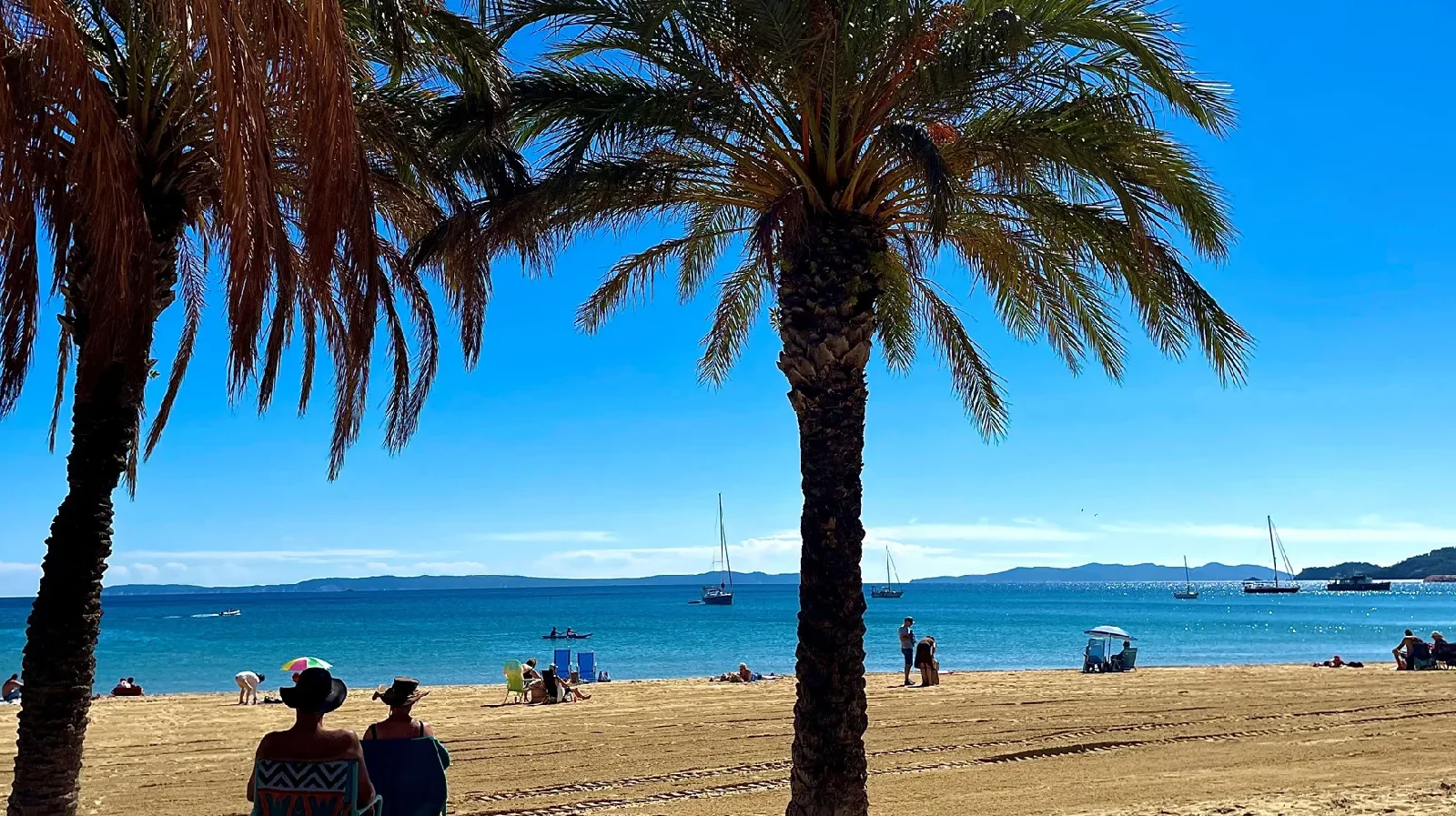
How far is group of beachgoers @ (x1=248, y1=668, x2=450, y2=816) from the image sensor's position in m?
4.87

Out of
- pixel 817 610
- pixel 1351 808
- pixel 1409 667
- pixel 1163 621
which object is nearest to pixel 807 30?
pixel 817 610

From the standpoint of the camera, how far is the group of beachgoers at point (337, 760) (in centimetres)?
487

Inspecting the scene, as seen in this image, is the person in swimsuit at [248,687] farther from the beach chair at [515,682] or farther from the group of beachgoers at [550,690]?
the group of beachgoers at [550,690]

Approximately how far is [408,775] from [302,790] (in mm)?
991

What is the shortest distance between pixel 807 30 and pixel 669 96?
1268mm

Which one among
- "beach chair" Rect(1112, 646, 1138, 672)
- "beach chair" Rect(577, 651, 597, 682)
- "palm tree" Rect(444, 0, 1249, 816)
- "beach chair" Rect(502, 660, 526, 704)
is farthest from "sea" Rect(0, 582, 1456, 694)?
"palm tree" Rect(444, 0, 1249, 816)

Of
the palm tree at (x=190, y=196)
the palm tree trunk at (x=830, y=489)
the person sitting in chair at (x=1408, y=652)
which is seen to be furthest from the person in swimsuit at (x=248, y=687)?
the person sitting in chair at (x=1408, y=652)

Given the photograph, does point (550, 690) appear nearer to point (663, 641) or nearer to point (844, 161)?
point (844, 161)

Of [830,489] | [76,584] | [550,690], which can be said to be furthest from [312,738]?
[550,690]

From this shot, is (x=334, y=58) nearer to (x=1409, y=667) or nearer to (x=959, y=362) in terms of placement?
(x=959, y=362)

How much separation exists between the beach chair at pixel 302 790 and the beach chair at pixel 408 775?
869mm

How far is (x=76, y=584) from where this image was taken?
7328 mm

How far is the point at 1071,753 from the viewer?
12.8 m

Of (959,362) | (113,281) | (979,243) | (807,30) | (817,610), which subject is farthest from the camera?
(959,362)
